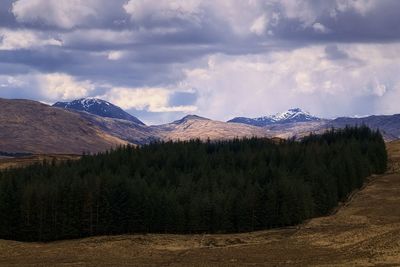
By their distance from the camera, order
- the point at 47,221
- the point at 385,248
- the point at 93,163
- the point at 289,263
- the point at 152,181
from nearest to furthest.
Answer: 1. the point at 289,263
2. the point at 385,248
3. the point at 47,221
4. the point at 152,181
5. the point at 93,163

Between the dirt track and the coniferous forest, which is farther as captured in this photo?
the coniferous forest

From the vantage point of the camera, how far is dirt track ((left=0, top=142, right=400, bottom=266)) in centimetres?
6775

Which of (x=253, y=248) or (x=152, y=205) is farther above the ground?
(x=152, y=205)

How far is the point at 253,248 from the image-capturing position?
80.4 meters

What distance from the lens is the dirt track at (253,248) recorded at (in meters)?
67.8

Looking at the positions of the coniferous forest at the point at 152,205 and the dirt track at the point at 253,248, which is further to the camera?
Result: the coniferous forest at the point at 152,205

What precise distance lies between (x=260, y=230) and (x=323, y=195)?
70.4ft

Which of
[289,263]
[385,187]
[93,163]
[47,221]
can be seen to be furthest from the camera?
[93,163]

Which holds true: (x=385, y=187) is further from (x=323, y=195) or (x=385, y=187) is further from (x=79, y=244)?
(x=79, y=244)

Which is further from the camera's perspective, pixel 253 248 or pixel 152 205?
pixel 152 205

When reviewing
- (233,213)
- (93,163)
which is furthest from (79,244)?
(93,163)

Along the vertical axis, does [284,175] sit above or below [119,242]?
above

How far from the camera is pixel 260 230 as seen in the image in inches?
4119

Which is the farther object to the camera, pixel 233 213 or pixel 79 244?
pixel 233 213
